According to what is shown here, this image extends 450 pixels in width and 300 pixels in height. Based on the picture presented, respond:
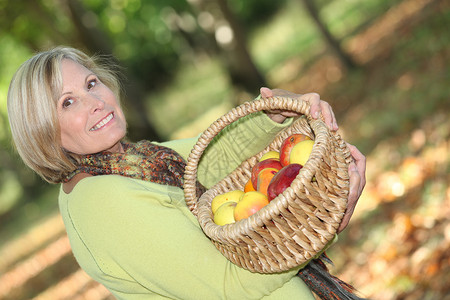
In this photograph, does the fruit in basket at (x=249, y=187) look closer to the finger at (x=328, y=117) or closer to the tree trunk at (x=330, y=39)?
the finger at (x=328, y=117)

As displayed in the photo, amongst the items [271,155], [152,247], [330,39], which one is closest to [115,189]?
[152,247]

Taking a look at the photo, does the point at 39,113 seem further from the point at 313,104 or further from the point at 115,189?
the point at 313,104

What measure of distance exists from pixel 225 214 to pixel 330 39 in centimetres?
830

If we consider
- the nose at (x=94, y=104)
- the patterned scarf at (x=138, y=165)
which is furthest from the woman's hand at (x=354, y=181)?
the nose at (x=94, y=104)

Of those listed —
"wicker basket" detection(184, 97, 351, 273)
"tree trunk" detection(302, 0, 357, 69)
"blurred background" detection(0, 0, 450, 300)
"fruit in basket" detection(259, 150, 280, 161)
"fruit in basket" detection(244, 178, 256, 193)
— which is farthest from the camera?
"tree trunk" detection(302, 0, 357, 69)

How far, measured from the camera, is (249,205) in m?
1.94

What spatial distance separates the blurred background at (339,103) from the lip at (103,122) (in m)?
0.80

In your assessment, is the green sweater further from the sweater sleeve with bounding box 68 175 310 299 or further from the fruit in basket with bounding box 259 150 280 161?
the fruit in basket with bounding box 259 150 280 161

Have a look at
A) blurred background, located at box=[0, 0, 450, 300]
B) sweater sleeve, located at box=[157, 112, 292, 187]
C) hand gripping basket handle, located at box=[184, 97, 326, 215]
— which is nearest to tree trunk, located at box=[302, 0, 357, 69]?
blurred background, located at box=[0, 0, 450, 300]

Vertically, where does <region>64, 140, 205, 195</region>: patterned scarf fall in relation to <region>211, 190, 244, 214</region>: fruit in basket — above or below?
above

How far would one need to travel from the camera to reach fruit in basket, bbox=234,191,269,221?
1903mm

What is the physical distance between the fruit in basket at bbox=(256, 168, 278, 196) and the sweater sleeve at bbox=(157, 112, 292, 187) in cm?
39

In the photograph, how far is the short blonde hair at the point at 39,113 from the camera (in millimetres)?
2037

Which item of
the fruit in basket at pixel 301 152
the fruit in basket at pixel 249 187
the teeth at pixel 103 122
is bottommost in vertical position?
the fruit in basket at pixel 249 187
